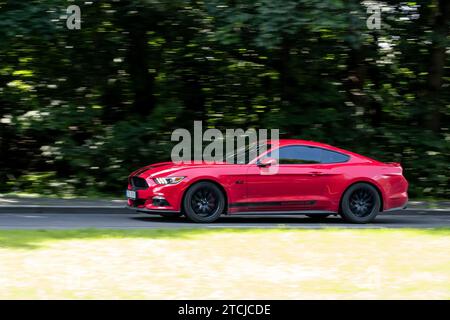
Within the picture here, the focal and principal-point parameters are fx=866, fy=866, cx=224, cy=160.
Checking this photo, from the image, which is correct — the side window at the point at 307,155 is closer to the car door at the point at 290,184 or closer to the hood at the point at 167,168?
the car door at the point at 290,184

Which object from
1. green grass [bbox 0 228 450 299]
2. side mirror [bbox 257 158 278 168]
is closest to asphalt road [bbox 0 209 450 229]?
side mirror [bbox 257 158 278 168]

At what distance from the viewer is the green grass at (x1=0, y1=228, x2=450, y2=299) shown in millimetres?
8078

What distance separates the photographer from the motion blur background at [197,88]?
21281 millimetres

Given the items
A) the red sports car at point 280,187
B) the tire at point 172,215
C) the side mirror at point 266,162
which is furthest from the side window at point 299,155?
the tire at point 172,215

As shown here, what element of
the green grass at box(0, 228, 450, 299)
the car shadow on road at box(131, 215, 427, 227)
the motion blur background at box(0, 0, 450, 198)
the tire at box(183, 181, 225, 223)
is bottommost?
the car shadow on road at box(131, 215, 427, 227)

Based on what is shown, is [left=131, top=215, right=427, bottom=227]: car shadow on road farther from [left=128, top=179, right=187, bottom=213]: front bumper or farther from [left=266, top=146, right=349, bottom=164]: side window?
[left=266, top=146, right=349, bottom=164]: side window

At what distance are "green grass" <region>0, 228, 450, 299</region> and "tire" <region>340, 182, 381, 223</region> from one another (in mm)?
2074

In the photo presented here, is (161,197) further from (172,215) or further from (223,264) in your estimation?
(223,264)

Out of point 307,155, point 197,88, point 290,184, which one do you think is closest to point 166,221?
point 290,184

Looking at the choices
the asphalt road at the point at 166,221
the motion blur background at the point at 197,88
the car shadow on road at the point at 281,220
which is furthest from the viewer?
the motion blur background at the point at 197,88

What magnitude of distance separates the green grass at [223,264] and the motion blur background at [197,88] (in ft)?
28.1

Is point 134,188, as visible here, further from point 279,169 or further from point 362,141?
point 362,141

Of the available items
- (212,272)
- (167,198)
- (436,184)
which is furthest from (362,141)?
(212,272)

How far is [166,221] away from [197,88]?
8.48 meters
